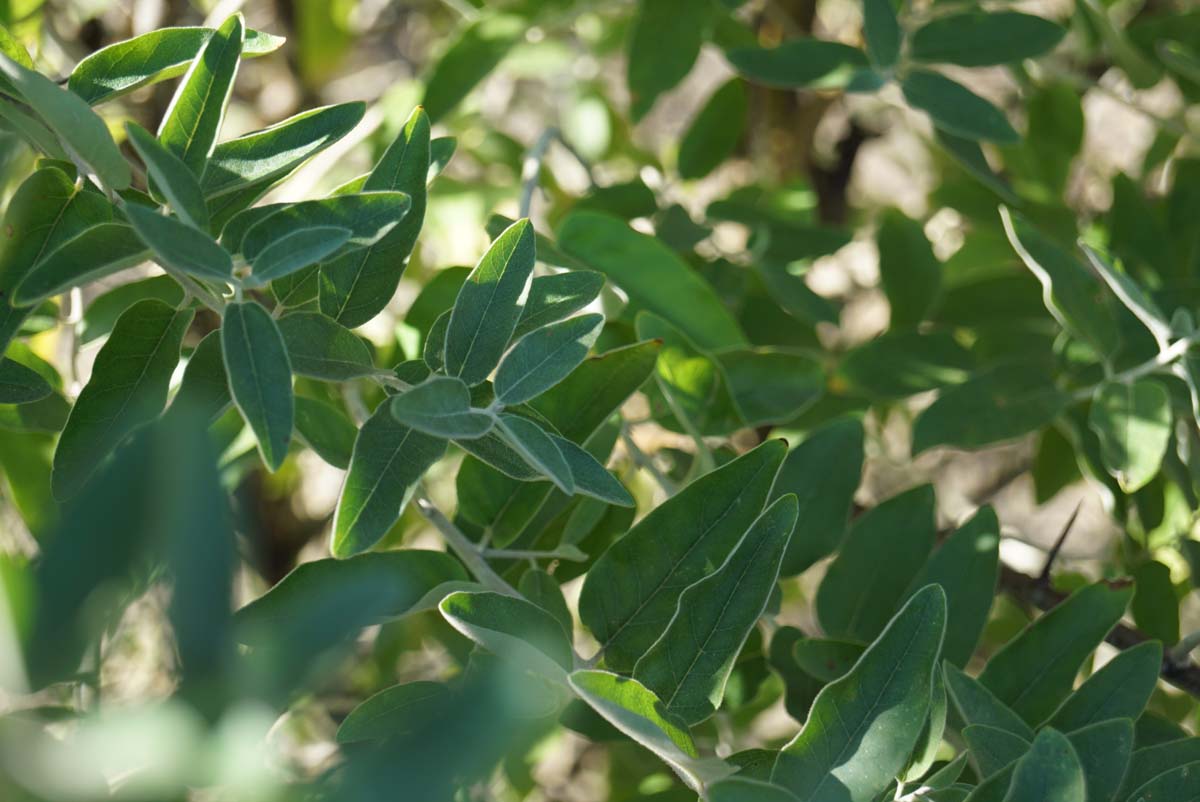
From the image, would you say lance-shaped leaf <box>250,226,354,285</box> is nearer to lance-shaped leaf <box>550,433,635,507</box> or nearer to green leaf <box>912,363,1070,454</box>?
lance-shaped leaf <box>550,433,635,507</box>

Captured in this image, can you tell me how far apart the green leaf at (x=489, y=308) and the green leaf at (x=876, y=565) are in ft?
0.71

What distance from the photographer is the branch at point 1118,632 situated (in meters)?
0.44

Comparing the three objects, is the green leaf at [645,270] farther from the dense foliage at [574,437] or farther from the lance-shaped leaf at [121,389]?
the lance-shaped leaf at [121,389]

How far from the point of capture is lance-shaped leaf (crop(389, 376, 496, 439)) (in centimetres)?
28

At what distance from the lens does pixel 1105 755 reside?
314 millimetres

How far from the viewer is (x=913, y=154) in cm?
117

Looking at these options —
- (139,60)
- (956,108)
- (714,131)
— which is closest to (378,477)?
(139,60)

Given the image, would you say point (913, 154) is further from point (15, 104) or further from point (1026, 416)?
point (15, 104)

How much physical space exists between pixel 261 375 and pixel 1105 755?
244mm

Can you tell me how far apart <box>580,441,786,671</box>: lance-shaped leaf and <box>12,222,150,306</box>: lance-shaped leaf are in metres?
0.16

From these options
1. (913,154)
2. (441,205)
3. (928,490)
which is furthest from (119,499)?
(913,154)

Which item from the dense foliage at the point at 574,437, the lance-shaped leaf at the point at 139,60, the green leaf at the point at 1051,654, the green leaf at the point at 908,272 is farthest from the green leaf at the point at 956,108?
the lance-shaped leaf at the point at 139,60

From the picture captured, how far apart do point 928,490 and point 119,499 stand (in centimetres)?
38

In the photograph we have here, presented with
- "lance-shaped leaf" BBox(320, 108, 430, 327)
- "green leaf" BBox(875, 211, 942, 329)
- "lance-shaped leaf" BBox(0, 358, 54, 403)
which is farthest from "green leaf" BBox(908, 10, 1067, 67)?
"lance-shaped leaf" BBox(0, 358, 54, 403)
